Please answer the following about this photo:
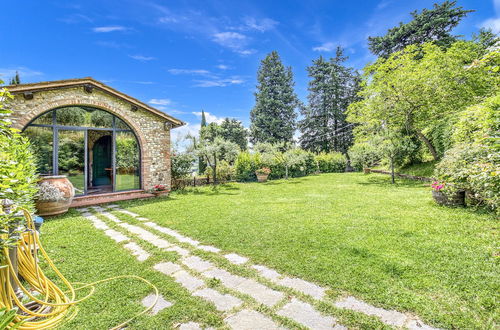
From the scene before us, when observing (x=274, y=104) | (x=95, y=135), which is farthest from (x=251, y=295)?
(x=274, y=104)

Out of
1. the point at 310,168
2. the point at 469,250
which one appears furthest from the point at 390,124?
the point at 469,250

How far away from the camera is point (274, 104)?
26594mm

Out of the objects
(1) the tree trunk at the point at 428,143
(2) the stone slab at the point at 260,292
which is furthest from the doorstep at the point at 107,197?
(1) the tree trunk at the point at 428,143

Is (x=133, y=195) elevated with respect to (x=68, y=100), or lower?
lower

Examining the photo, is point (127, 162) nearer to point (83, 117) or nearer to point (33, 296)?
point (83, 117)

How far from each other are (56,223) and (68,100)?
412 centimetres

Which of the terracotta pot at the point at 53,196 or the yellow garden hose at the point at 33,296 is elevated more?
the terracotta pot at the point at 53,196

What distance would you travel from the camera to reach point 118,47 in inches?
474

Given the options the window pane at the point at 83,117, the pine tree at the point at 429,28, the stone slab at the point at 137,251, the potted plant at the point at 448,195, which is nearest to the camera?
the stone slab at the point at 137,251

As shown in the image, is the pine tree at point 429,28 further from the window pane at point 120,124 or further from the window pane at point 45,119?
the window pane at point 45,119

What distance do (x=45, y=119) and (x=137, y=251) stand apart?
20.6ft

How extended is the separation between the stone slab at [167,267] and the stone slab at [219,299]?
2.32ft

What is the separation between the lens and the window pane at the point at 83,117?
297 inches

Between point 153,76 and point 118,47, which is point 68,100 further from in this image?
point 153,76
